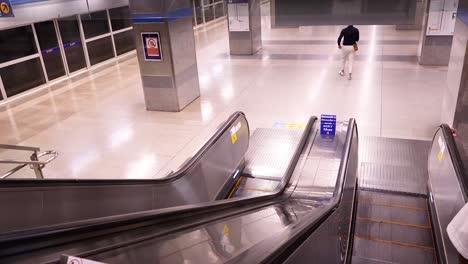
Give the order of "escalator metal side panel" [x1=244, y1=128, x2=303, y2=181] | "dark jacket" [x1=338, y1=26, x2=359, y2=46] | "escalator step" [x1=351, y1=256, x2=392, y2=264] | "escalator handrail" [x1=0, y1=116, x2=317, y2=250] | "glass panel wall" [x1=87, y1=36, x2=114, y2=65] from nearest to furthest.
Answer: "escalator handrail" [x1=0, y1=116, x2=317, y2=250] < "escalator step" [x1=351, y1=256, x2=392, y2=264] < "escalator metal side panel" [x1=244, y1=128, x2=303, y2=181] < "dark jacket" [x1=338, y1=26, x2=359, y2=46] < "glass panel wall" [x1=87, y1=36, x2=114, y2=65]

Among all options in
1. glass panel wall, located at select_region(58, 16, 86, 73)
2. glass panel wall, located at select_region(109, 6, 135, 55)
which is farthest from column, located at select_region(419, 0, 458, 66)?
glass panel wall, located at select_region(109, 6, 135, 55)

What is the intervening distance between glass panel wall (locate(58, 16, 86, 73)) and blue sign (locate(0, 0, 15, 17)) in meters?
5.86

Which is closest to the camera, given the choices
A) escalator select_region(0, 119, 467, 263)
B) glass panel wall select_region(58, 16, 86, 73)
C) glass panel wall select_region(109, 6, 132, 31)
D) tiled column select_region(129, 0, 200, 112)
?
escalator select_region(0, 119, 467, 263)

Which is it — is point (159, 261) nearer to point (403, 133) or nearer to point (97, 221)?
point (97, 221)

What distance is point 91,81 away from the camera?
11477mm

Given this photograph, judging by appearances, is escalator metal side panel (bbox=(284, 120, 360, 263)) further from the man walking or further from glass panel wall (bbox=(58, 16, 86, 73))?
glass panel wall (bbox=(58, 16, 86, 73))

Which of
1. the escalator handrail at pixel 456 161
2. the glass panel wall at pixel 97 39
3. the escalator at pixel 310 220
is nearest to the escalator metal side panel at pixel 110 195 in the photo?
the escalator at pixel 310 220

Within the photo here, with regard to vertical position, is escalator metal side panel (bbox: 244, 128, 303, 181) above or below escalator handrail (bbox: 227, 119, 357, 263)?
below

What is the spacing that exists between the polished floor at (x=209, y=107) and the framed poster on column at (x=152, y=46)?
1277 millimetres

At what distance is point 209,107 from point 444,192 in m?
5.74

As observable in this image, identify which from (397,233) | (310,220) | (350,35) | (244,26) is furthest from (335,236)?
(244,26)

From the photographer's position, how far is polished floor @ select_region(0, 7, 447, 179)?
6.75 metres

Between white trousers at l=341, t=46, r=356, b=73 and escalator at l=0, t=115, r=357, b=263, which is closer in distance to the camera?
escalator at l=0, t=115, r=357, b=263

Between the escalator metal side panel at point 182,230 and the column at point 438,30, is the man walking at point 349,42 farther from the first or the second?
the escalator metal side panel at point 182,230
